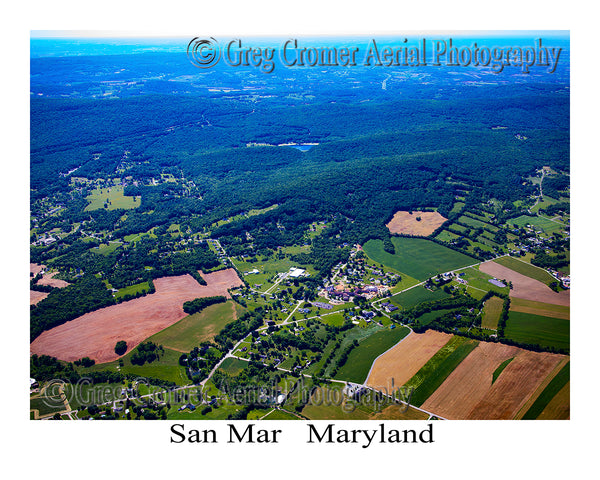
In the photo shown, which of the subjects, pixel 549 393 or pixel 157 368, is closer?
pixel 549 393

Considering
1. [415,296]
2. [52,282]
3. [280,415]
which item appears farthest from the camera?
[52,282]

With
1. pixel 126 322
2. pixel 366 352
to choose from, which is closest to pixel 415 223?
pixel 366 352

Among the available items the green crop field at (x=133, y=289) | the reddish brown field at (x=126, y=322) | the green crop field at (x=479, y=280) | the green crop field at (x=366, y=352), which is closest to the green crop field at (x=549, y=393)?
the green crop field at (x=366, y=352)

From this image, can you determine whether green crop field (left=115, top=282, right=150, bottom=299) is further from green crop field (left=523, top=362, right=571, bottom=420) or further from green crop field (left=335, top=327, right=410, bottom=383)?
green crop field (left=523, top=362, right=571, bottom=420)

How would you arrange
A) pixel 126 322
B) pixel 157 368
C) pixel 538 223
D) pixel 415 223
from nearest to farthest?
pixel 157 368
pixel 126 322
pixel 538 223
pixel 415 223
